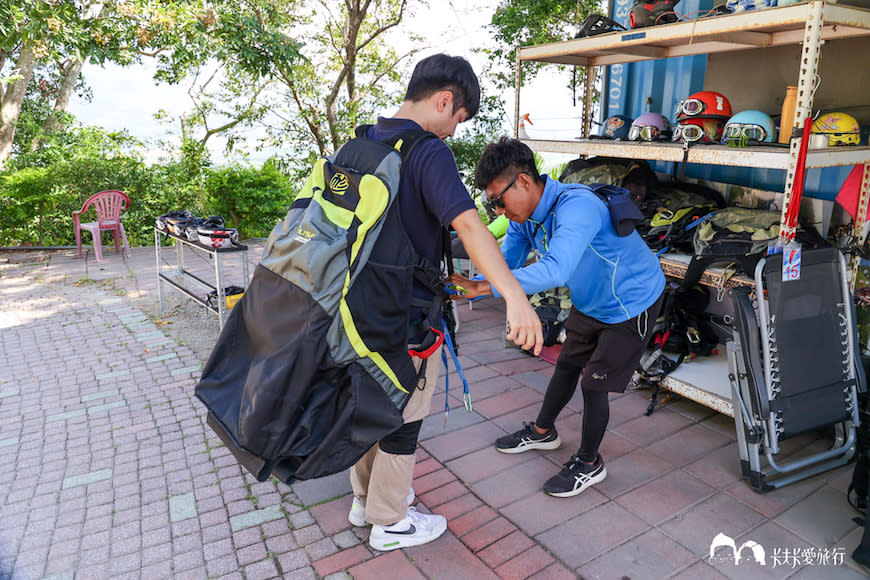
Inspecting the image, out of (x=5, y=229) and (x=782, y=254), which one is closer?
(x=782, y=254)

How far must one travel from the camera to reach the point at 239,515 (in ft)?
9.95

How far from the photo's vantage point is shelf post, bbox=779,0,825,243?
2963 millimetres

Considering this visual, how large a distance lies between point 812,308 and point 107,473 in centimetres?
397

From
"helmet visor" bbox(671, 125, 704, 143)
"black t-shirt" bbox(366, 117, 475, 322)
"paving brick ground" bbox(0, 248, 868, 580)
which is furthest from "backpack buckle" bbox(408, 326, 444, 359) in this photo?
"helmet visor" bbox(671, 125, 704, 143)

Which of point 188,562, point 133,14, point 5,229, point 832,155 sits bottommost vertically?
point 188,562

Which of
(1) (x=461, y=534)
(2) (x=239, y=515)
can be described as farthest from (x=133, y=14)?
(1) (x=461, y=534)

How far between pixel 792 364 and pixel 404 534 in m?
2.14

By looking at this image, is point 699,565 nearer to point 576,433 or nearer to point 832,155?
point 576,433

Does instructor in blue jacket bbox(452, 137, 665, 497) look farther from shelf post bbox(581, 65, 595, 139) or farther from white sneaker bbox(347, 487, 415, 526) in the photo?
shelf post bbox(581, 65, 595, 139)

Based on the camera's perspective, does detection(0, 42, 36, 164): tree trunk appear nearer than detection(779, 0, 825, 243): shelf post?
No

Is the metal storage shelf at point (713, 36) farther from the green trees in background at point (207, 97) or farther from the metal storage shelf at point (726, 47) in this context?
the green trees in background at point (207, 97)

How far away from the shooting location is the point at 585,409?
3123 millimetres

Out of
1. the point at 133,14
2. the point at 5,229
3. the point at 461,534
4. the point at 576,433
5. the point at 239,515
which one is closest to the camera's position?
the point at 461,534

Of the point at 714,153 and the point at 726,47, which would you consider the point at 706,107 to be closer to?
the point at 726,47
